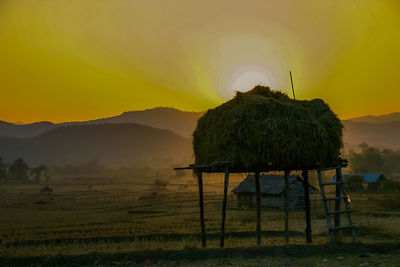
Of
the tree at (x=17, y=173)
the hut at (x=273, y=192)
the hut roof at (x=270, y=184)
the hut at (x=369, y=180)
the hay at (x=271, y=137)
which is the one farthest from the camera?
the tree at (x=17, y=173)

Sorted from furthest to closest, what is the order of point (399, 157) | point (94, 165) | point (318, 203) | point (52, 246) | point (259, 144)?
point (94, 165) → point (399, 157) → point (318, 203) → point (52, 246) → point (259, 144)

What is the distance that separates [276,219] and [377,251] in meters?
19.5

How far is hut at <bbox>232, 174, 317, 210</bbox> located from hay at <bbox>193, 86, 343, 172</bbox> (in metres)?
27.4

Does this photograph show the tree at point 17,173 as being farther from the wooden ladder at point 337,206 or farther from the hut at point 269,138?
the wooden ladder at point 337,206

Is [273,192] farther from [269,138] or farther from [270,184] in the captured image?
[269,138]

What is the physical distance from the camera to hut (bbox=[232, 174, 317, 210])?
40.3 meters

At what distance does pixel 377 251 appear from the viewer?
11.1 m

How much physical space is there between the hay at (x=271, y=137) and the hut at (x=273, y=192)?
27.4 meters

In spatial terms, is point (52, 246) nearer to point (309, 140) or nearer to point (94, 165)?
point (309, 140)

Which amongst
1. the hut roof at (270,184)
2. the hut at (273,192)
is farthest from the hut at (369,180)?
the hut at (273,192)

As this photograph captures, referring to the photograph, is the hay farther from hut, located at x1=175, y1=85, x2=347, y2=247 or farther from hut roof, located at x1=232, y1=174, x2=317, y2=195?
hut roof, located at x1=232, y1=174, x2=317, y2=195

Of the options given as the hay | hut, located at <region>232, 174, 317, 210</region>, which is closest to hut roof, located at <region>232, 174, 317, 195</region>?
hut, located at <region>232, 174, 317, 210</region>

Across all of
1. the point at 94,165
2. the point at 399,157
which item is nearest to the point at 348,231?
the point at 399,157

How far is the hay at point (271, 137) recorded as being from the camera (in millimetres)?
12844
